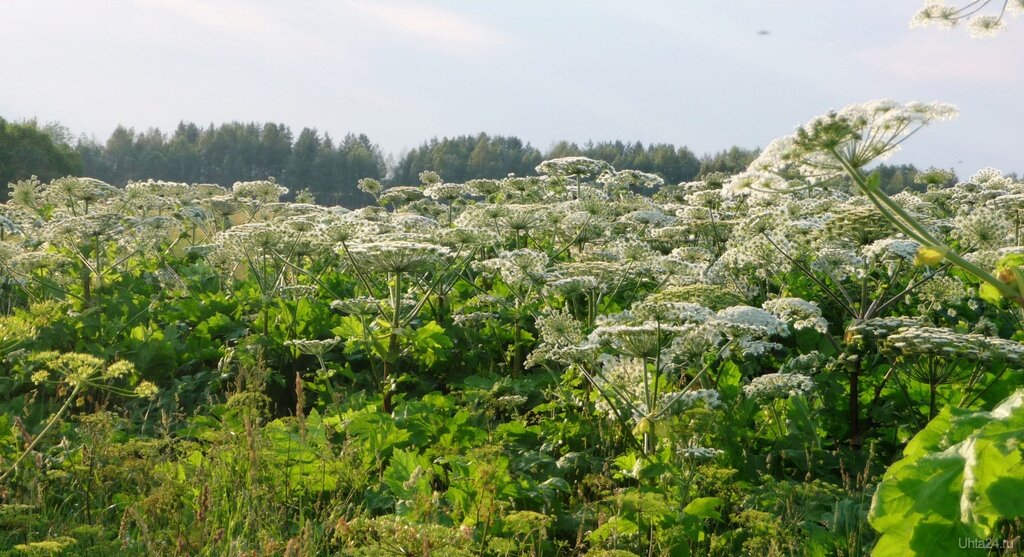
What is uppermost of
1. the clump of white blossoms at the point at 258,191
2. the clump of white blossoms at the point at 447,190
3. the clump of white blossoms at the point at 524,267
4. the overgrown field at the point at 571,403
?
the clump of white blossoms at the point at 447,190

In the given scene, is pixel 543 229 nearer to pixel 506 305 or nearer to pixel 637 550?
pixel 506 305

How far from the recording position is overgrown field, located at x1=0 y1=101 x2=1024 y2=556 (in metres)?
3.68

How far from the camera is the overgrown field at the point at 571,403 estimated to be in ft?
12.1

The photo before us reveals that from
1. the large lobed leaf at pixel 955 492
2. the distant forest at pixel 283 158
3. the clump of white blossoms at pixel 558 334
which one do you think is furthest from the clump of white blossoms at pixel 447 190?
the distant forest at pixel 283 158

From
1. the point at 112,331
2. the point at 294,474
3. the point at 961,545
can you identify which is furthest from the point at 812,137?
the point at 112,331

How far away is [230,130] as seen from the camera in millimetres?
134500

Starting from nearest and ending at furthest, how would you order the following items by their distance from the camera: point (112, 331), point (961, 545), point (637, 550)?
1. point (961, 545)
2. point (637, 550)
3. point (112, 331)

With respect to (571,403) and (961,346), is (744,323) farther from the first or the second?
(571,403)

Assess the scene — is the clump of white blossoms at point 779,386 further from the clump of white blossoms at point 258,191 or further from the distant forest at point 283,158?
the distant forest at point 283,158

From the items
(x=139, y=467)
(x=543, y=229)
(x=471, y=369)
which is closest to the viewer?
(x=139, y=467)

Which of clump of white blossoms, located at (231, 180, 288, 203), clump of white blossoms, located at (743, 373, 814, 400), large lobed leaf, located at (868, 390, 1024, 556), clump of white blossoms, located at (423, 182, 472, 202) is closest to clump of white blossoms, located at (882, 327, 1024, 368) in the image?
clump of white blossoms, located at (743, 373, 814, 400)

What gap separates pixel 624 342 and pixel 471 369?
3.28 m

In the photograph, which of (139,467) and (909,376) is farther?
(909,376)

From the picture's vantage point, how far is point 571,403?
20.6 ft
